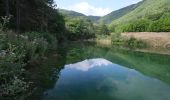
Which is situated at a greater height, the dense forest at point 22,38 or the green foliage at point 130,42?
the dense forest at point 22,38

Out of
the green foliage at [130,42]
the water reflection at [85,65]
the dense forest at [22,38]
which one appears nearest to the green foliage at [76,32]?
the dense forest at [22,38]

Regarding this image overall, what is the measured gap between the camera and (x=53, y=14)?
210 ft

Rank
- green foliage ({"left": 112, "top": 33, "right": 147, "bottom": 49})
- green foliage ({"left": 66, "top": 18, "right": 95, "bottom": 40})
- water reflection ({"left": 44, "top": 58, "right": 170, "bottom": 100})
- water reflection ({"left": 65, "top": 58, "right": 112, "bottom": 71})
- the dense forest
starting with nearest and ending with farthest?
the dense forest, water reflection ({"left": 44, "top": 58, "right": 170, "bottom": 100}), water reflection ({"left": 65, "top": 58, "right": 112, "bottom": 71}), green foliage ({"left": 112, "top": 33, "right": 147, "bottom": 49}), green foliage ({"left": 66, "top": 18, "right": 95, "bottom": 40})

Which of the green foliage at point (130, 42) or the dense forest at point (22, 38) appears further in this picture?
the green foliage at point (130, 42)

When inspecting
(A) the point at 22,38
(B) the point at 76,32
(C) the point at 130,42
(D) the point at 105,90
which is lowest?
(C) the point at 130,42

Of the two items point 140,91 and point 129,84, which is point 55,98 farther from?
point 129,84

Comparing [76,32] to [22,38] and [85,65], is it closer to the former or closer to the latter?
[85,65]

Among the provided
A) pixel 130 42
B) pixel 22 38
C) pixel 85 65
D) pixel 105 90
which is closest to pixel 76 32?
pixel 130 42

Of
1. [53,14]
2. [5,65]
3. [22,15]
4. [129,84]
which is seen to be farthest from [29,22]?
[5,65]

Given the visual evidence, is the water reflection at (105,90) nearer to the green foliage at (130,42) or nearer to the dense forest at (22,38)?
the dense forest at (22,38)

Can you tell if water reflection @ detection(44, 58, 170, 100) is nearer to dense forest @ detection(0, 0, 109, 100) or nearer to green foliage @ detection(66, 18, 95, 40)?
dense forest @ detection(0, 0, 109, 100)

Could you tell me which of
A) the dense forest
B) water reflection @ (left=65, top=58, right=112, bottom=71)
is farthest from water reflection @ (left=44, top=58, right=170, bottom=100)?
water reflection @ (left=65, top=58, right=112, bottom=71)

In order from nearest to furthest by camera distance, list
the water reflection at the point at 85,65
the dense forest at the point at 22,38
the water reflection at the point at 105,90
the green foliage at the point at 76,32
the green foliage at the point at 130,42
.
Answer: the dense forest at the point at 22,38 → the water reflection at the point at 105,90 → the water reflection at the point at 85,65 → the green foliage at the point at 130,42 → the green foliage at the point at 76,32

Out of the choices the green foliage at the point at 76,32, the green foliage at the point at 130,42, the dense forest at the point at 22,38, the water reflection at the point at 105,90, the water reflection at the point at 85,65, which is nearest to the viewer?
the dense forest at the point at 22,38
